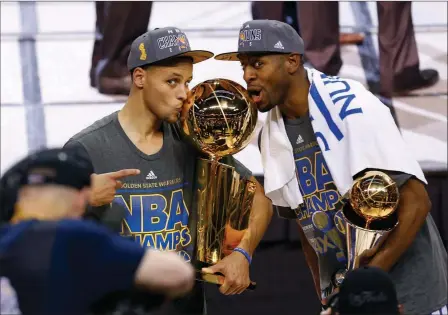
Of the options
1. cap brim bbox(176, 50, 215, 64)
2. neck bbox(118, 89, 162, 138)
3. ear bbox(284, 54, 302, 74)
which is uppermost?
cap brim bbox(176, 50, 215, 64)

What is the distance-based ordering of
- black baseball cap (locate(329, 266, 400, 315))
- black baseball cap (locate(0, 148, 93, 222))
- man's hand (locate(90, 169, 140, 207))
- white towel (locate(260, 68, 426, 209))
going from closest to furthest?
black baseball cap (locate(0, 148, 93, 222))
black baseball cap (locate(329, 266, 400, 315))
man's hand (locate(90, 169, 140, 207))
white towel (locate(260, 68, 426, 209))

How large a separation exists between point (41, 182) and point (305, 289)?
2.63 meters

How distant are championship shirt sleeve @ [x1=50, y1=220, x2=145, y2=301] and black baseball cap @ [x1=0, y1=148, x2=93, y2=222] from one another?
132mm

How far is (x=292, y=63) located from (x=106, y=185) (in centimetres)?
86

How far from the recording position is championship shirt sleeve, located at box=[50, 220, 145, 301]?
2.22 m

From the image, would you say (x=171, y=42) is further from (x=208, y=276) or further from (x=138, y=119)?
(x=208, y=276)

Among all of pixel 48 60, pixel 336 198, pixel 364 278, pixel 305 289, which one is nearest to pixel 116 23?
pixel 48 60

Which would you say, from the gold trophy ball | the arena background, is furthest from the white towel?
the arena background

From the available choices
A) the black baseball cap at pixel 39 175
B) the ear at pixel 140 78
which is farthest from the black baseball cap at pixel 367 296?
the ear at pixel 140 78

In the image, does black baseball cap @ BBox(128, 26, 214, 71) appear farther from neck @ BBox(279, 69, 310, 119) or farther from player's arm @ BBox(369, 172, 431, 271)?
player's arm @ BBox(369, 172, 431, 271)

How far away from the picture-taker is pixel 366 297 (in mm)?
2611

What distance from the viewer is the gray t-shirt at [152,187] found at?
3.50m

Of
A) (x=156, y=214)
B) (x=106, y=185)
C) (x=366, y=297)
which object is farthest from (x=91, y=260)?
(x=156, y=214)

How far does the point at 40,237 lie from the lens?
2.23m
